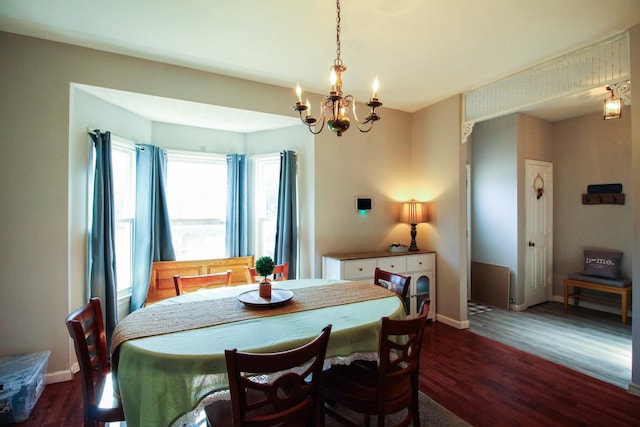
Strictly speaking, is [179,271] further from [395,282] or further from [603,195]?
[603,195]

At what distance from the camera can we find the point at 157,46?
2600mm

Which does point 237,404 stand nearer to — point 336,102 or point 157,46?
point 336,102

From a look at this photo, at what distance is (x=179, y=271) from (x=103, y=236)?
0.93 m

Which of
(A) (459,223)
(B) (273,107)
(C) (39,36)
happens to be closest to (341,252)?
(A) (459,223)

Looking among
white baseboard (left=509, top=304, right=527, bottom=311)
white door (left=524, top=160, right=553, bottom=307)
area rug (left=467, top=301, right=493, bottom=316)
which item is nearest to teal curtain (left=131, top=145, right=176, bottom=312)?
area rug (left=467, top=301, right=493, bottom=316)

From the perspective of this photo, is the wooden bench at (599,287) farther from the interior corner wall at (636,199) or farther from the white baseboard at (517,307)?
the interior corner wall at (636,199)

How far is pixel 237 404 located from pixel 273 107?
2943 mm

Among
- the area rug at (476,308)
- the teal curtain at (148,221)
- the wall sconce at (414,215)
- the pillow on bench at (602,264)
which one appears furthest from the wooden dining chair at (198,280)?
the pillow on bench at (602,264)

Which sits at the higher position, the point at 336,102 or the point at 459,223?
the point at 336,102

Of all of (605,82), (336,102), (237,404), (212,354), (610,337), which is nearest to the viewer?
(237,404)

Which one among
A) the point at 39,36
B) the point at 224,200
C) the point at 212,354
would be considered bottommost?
the point at 212,354

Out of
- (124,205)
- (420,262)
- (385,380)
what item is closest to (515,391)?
(385,380)

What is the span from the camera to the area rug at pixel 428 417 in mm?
2023

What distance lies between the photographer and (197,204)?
3939mm
